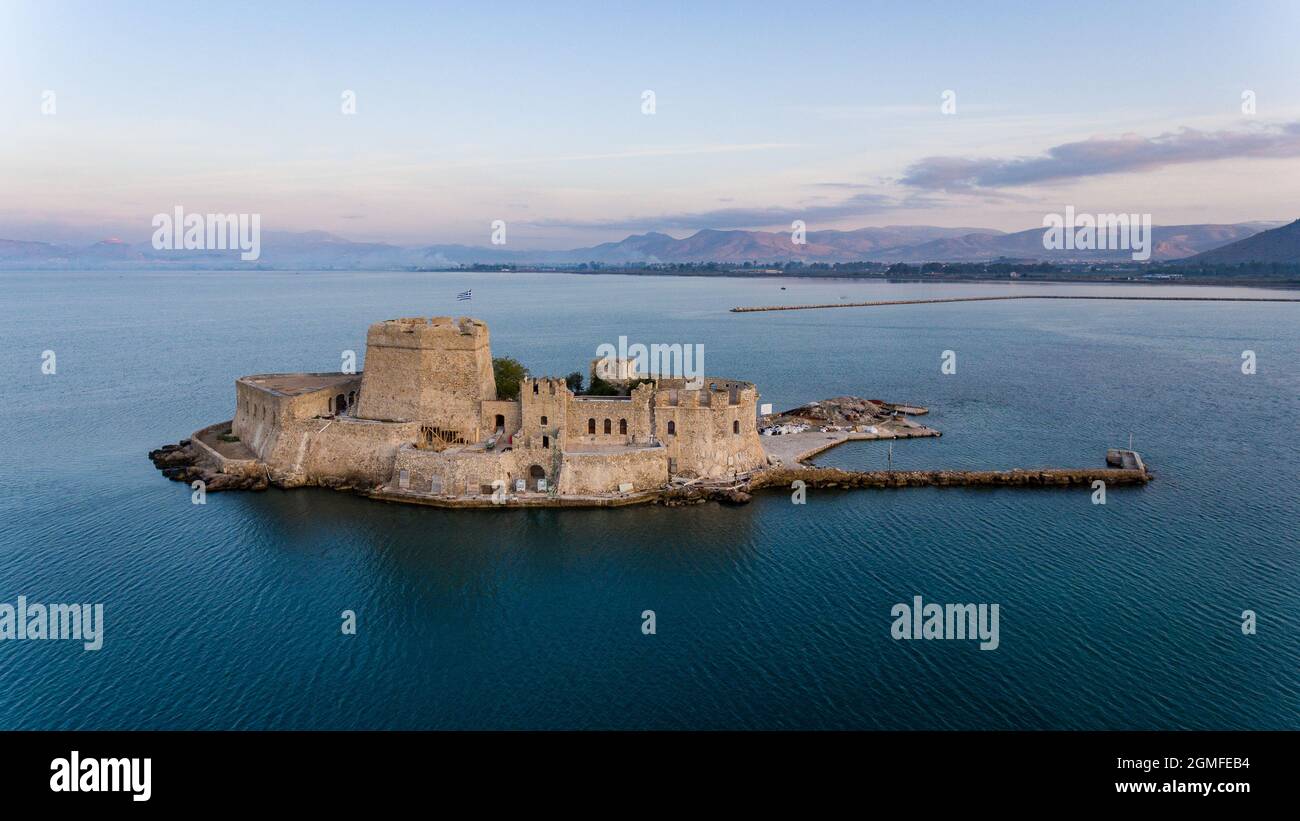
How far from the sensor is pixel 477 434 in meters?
34.5

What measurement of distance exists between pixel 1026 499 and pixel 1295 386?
42.5 m

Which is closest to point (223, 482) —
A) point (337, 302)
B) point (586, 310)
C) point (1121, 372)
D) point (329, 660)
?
point (329, 660)

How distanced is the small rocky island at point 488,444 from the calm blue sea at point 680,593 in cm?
116

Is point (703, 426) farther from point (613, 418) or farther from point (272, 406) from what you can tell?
point (272, 406)

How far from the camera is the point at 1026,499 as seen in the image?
33125 mm

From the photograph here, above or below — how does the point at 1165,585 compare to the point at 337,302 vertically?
below

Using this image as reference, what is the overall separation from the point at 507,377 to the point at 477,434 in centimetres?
705

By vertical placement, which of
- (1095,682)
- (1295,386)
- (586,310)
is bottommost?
(1095,682)

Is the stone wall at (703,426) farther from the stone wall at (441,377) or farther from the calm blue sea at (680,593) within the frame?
the stone wall at (441,377)

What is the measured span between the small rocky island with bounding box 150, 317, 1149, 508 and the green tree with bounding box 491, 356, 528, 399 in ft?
1.52

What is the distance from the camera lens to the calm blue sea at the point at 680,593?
1888 cm

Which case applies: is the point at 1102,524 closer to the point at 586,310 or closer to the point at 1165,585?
the point at 1165,585
